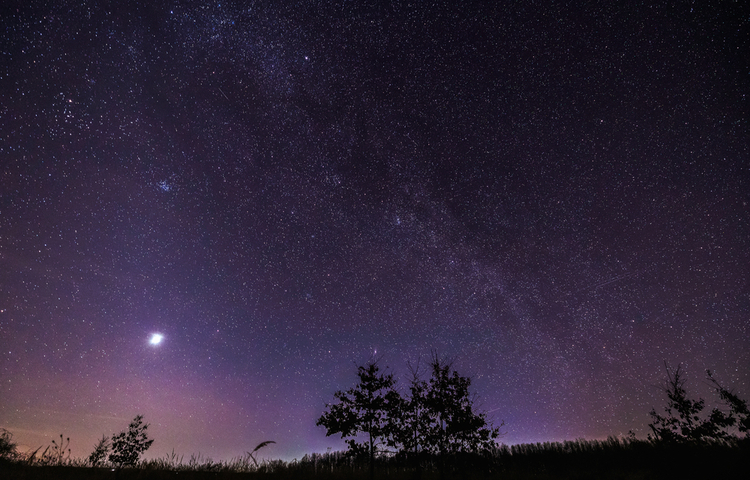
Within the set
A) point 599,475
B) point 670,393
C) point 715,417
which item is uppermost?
point 670,393

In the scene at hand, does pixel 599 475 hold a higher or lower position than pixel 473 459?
lower

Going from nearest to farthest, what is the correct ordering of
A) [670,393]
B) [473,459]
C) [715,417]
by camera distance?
[473,459], [715,417], [670,393]

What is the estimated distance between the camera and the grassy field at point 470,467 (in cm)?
1226

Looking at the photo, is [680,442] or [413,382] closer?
[413,382]

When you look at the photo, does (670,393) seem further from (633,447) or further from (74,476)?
(74,476)

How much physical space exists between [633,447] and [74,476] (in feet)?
98.5

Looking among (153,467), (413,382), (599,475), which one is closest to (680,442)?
(599,475)

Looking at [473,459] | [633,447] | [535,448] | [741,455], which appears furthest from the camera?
[535,448]

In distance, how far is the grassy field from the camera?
1226cm

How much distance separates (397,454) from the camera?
487 inches

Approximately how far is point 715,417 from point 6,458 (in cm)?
3506

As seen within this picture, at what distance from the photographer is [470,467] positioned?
11906mm

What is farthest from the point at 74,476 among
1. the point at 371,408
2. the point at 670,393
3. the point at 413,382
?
the point at 670,393

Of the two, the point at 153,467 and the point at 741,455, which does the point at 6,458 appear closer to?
the point at 153,467
